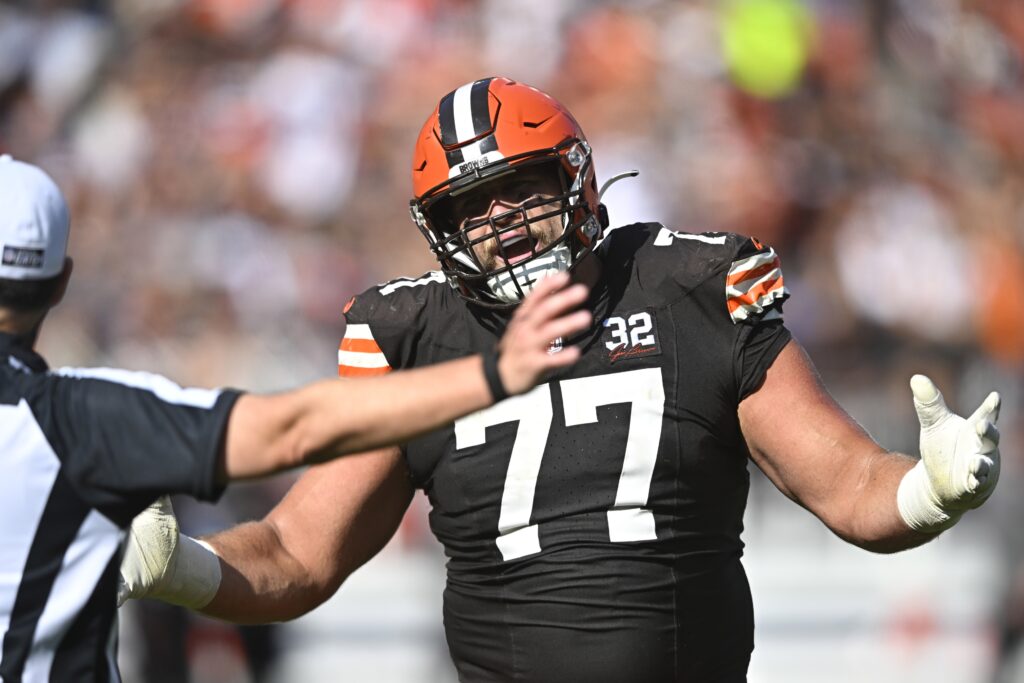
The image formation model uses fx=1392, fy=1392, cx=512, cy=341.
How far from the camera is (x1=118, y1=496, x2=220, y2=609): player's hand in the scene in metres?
2.92

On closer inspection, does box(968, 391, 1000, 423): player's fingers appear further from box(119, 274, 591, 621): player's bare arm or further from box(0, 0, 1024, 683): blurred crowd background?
box(0, 0, 1024, 683): blurred crowd background

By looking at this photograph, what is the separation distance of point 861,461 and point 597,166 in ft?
15.3

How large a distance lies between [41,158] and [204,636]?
315 centimetres

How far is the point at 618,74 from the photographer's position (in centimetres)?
782

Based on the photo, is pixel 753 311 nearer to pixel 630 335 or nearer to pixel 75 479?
pixel 630 335

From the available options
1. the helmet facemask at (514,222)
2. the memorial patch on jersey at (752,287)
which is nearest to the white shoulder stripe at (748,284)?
the memorial patch on jersey at (752,287)

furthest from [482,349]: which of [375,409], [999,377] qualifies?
[999,377]

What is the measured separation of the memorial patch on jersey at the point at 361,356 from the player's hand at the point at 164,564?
49cm

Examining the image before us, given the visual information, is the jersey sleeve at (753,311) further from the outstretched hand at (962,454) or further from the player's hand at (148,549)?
the player's hand at (148,549)

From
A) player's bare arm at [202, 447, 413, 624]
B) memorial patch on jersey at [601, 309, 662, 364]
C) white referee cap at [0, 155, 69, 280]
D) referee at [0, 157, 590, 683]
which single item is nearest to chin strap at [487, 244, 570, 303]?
memorial patch on jersey at [601, 309, 662, 364]

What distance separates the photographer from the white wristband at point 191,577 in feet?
9.78

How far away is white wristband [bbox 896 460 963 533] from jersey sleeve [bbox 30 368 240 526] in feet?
4.35

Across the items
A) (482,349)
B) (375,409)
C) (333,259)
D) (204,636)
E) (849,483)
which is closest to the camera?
(375,409)

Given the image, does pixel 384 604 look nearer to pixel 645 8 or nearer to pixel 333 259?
pixel 333 259
